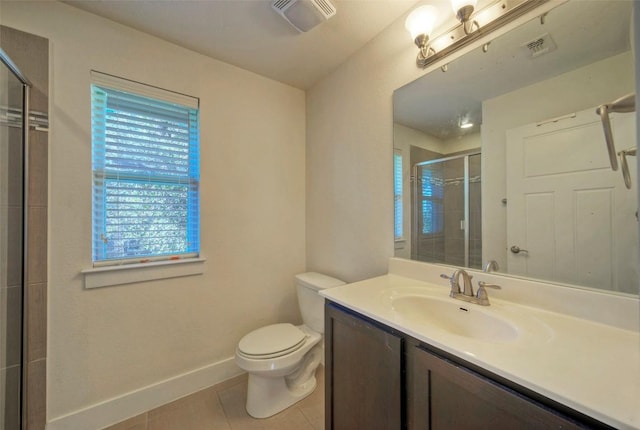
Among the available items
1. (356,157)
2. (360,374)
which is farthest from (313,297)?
(356,157)

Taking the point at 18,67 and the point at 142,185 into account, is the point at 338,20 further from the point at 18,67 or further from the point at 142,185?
the point at 18,67

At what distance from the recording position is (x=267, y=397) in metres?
1.44


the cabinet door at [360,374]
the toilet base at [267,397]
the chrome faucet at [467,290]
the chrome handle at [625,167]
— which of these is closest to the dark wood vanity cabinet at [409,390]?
the cabinet door at [360,374]

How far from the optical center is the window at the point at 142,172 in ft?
4.49

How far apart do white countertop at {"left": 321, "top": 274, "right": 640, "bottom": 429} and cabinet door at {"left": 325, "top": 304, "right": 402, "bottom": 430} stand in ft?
0.30

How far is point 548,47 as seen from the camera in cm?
90

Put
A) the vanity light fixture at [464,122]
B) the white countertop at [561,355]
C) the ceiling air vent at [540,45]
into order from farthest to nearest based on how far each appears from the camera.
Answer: the vanity light fixture at [464,122]
the ceiling air vent at [540,45]
the white countertop at [561,355]

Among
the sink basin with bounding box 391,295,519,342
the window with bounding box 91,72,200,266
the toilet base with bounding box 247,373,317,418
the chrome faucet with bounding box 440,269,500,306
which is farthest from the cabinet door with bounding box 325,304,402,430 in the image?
the window with bounding box 91,72,200,266

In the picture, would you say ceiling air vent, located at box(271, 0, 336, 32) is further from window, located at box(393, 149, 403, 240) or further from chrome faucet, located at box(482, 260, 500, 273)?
chrome faucet, located at box(482, 260, 500, 273)

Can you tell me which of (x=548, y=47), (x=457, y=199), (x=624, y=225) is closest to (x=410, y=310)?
(x=457, y=199)

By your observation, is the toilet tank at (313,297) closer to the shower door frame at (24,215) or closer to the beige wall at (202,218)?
the beige wall at (202,218)

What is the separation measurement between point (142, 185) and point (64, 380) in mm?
1105

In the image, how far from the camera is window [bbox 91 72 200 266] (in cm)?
137

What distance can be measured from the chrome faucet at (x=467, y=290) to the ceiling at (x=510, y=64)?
67 centimetres
